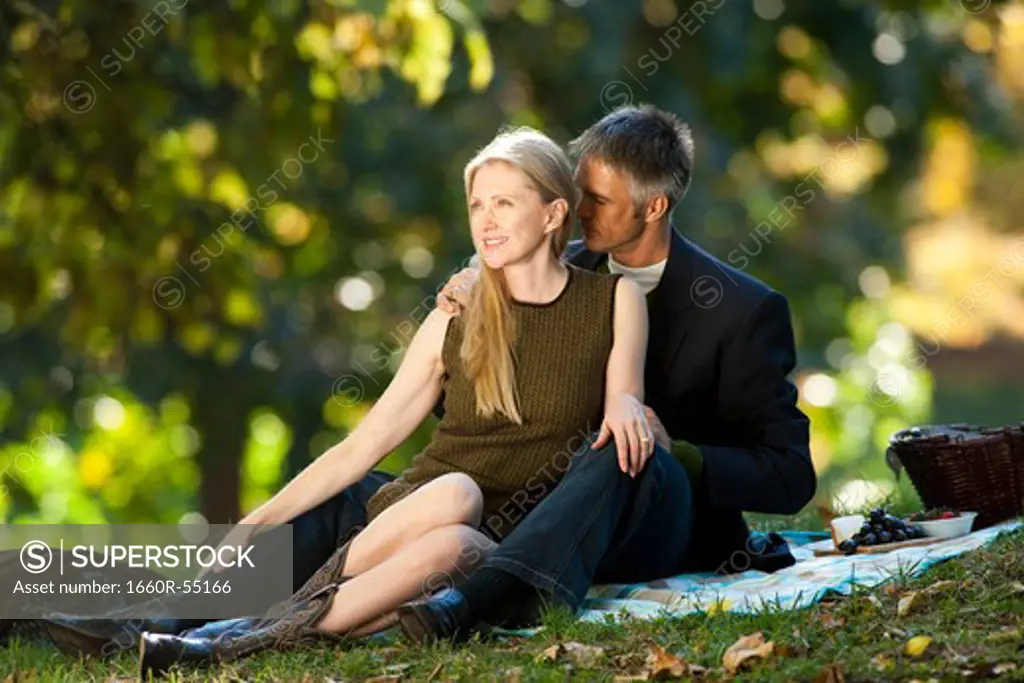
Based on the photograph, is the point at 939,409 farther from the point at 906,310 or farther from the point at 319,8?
the point at 319,8

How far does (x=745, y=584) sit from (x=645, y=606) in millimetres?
347

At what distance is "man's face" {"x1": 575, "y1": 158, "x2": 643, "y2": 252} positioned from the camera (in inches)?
191

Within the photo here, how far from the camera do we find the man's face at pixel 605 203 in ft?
15.9

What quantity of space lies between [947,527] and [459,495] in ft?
4.97

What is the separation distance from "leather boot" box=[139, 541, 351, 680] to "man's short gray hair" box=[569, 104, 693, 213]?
4.08ft

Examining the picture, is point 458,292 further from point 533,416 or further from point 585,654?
point 585,654

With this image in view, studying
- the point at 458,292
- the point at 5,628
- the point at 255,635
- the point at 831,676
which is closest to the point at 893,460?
the point at 458,292

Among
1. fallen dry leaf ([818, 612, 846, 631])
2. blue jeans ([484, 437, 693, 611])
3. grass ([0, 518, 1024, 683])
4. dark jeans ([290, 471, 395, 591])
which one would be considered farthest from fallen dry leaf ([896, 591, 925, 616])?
dark jeans ([290, 471, 395, 591])

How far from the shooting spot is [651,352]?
195 inches

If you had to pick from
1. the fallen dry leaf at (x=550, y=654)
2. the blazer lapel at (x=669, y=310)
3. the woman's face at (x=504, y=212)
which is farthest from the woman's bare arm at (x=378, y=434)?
the fallen dry leaf at (x=550, y=654)

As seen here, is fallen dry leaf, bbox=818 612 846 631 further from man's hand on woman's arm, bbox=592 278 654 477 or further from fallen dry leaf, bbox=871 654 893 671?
man's hand on woman's arm, bbox=592 278 654 477

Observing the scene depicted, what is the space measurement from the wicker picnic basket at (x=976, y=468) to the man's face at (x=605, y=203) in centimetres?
106

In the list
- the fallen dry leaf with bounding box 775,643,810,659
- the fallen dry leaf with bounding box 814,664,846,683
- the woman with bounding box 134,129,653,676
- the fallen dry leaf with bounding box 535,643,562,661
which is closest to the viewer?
the fallen dry leaf with bounding box 814,664,846,683

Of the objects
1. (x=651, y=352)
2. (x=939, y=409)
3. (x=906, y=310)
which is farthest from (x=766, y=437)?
(x=939, y=409)
